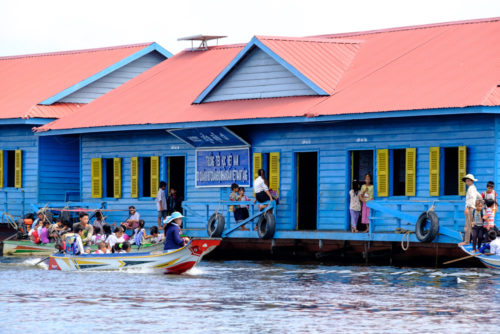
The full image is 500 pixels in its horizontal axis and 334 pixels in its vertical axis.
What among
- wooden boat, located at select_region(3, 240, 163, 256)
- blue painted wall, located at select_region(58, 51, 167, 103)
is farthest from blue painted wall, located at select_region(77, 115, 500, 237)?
blue painted wall, located at select_region(58, 51, 167, 103)

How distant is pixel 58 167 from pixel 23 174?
1.14 meters

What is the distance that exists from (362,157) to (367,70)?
2.94m

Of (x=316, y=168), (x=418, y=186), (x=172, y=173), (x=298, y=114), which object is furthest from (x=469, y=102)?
(x=172, y=173)

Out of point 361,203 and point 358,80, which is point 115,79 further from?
point 361,203

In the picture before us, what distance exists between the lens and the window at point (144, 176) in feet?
108

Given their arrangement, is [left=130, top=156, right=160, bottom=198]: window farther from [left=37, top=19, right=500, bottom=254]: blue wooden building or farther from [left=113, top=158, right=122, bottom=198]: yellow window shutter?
[left=113, top=158, right=122, bottom=198]: yellow window shutter

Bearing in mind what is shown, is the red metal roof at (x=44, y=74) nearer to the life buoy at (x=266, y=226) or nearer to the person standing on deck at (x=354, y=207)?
the life buoy at (x=266, y=226)

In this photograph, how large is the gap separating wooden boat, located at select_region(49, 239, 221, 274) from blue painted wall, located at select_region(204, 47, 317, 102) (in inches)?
273

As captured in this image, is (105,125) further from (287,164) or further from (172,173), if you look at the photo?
(287,164)

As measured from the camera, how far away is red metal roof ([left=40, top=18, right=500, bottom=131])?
26328 mm

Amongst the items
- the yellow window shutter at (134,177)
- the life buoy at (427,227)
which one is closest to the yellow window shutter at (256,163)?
the yellow window shutter at (134,177)

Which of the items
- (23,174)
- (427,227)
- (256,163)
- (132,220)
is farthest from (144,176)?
(427,227)

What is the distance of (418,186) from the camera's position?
2667 centimetres

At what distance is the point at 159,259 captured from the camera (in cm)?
2400
